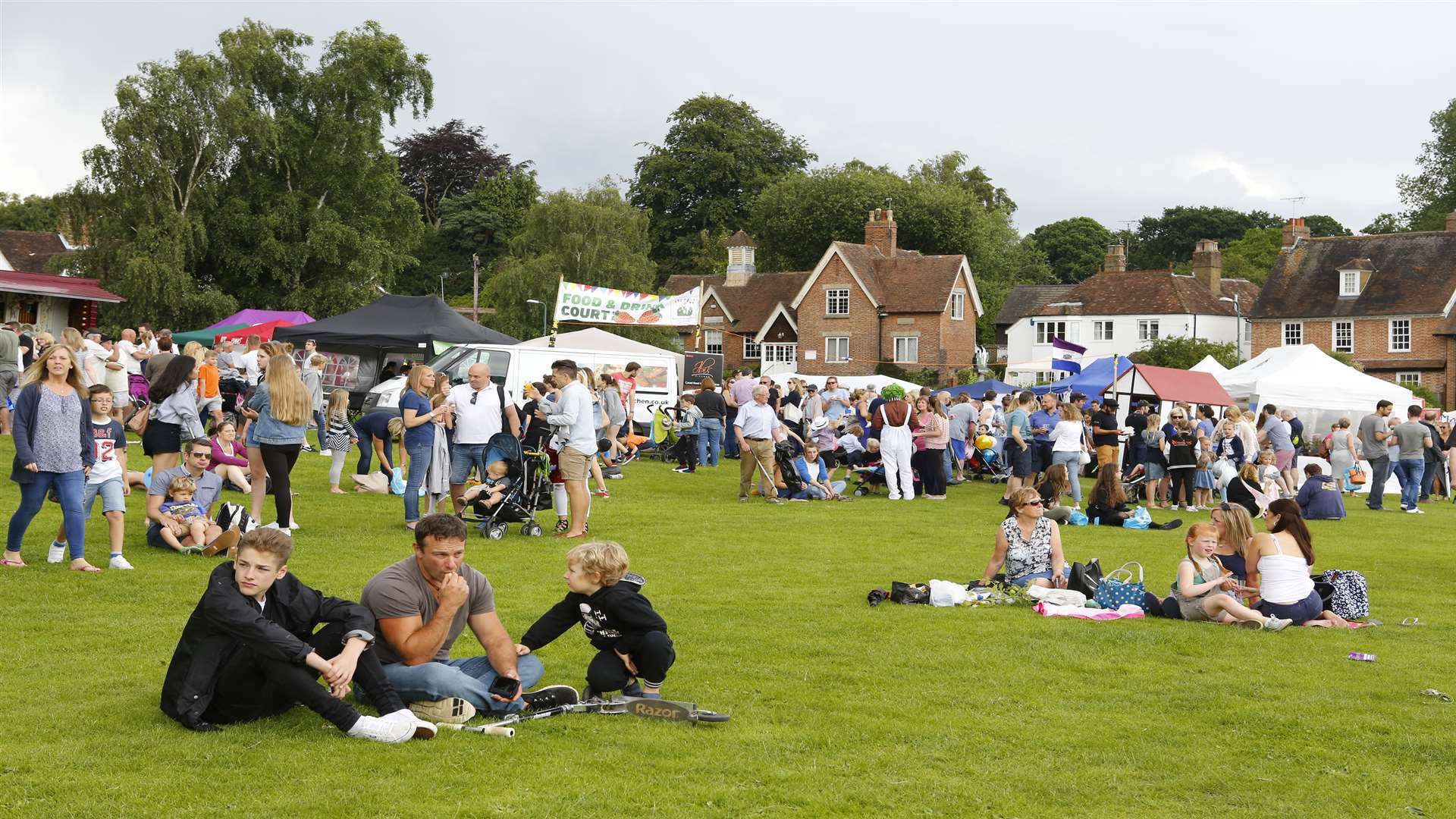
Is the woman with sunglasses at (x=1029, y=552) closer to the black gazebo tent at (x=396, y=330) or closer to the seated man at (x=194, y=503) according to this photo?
the seated man at (x=194, y=503)

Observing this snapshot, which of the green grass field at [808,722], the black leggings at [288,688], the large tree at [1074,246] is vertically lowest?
the green grass field at [808,722]

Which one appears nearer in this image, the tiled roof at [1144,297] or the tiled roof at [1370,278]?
the tiled roof at [1370,278]

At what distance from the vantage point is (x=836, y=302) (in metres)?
64.2

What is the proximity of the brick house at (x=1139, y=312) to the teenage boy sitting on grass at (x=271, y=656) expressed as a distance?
192 feet

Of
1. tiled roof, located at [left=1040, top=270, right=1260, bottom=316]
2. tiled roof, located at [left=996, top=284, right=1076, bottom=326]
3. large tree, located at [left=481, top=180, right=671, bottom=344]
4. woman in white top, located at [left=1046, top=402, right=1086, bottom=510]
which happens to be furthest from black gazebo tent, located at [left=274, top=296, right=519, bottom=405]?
tiled roof, located at [left=996, top=284, right=1076, bottom=326]

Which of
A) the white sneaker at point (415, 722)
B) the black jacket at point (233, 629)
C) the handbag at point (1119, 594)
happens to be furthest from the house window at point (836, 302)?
the white sneaker at point (415, 722)

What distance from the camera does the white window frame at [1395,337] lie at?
58469mm

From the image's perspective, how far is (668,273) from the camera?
84062 millimetres

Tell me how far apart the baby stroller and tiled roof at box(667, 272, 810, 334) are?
5428 centimetres

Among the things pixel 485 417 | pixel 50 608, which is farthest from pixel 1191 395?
pixel 50 608

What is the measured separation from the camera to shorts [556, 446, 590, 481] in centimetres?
1388

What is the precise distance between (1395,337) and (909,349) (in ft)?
70.8

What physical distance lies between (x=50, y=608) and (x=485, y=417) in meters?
5.57

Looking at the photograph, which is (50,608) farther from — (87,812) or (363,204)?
(363,204)
